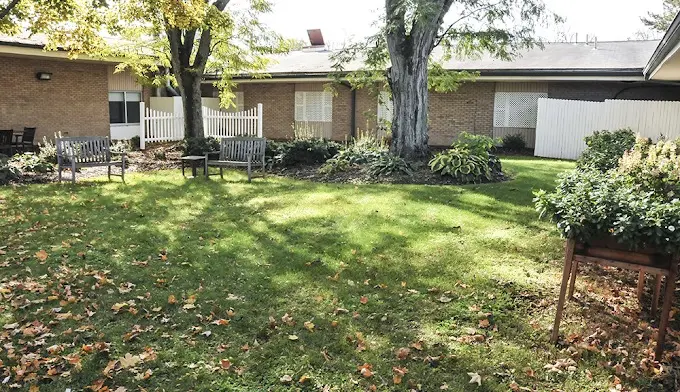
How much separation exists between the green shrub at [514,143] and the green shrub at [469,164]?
7892 mm

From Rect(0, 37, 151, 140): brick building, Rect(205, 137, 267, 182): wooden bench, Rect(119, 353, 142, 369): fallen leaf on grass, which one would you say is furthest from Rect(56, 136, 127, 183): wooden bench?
Rect(119, 353, 142, 369): fallen leaf on grass

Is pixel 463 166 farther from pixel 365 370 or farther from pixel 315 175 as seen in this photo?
pixel 365 370

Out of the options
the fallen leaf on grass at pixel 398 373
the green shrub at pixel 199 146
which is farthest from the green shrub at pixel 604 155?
the green shrub at pixel 199 146

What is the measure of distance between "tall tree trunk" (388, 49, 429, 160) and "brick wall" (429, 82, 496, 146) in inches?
356

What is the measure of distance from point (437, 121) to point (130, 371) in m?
19.5

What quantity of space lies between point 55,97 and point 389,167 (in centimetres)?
1344

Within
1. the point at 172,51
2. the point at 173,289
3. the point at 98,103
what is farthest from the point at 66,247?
the point at 98,103

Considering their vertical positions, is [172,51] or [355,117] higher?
[172,51]

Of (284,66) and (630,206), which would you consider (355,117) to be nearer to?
(284,66)

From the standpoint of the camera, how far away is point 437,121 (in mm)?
22281

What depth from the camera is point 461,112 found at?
2188 centimetres

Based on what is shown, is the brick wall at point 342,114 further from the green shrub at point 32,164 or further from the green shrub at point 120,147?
the green shrub at point 32,164

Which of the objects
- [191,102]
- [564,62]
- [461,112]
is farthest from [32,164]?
[564,62]

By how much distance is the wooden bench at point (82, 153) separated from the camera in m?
11.6
